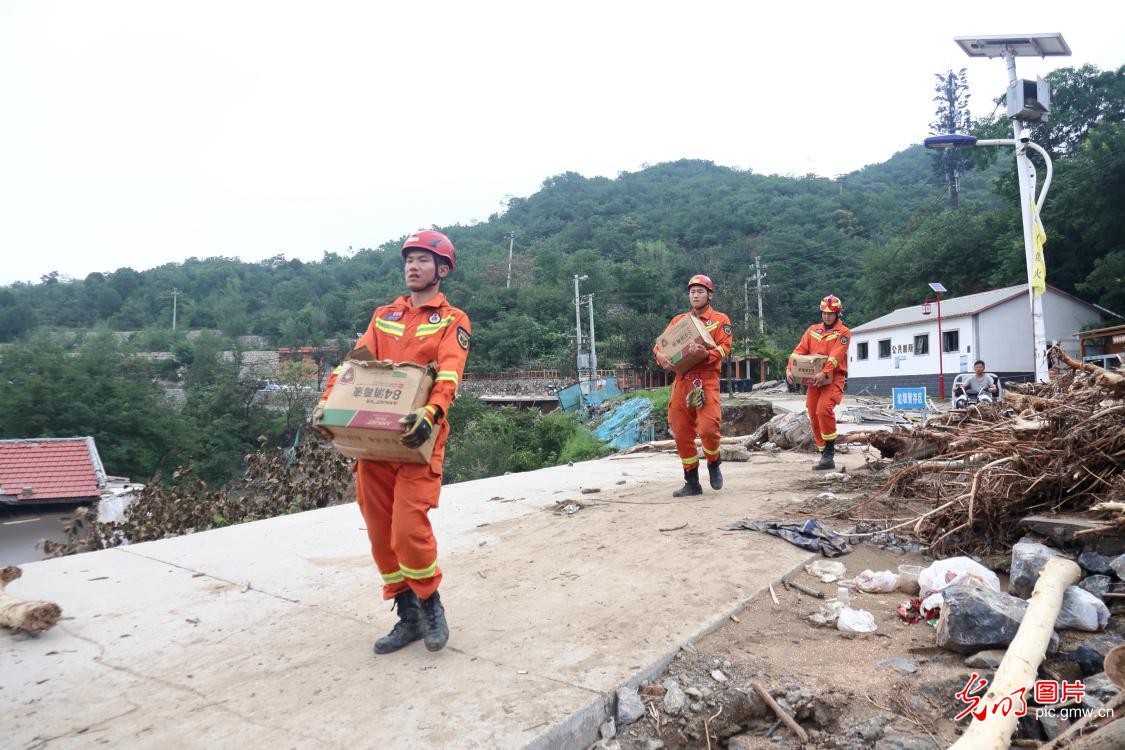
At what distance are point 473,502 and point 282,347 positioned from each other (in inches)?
2275

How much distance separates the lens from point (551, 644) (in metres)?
2.68

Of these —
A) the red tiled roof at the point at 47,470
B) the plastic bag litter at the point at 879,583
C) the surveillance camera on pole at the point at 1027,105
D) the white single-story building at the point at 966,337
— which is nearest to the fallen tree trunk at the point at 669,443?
the surveillance camera on pole at the point at 1027,105

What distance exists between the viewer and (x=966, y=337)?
25656mm

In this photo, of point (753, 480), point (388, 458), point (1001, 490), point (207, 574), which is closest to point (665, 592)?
point (388, 458)

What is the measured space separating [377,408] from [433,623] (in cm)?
91

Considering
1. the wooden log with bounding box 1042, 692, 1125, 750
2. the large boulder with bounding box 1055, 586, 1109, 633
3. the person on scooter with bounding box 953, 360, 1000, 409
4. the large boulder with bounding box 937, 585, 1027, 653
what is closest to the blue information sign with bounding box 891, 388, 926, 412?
the person on scooter with bounding box 953, 360, 1000, 409

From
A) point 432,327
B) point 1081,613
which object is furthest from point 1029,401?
point 432,327

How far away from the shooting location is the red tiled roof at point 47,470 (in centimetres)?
1605

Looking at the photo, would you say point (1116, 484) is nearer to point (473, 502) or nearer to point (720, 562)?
point (720, 562)

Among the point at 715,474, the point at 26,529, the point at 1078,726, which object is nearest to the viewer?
the point at 1078,726

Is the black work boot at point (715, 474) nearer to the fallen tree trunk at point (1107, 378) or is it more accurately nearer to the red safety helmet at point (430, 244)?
the fallen tree trunk at point (1107, 378)

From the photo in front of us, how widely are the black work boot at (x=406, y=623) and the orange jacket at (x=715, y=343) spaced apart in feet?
10.8

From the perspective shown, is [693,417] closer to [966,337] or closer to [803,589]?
[803,589]

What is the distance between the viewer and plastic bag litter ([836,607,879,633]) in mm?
2840
